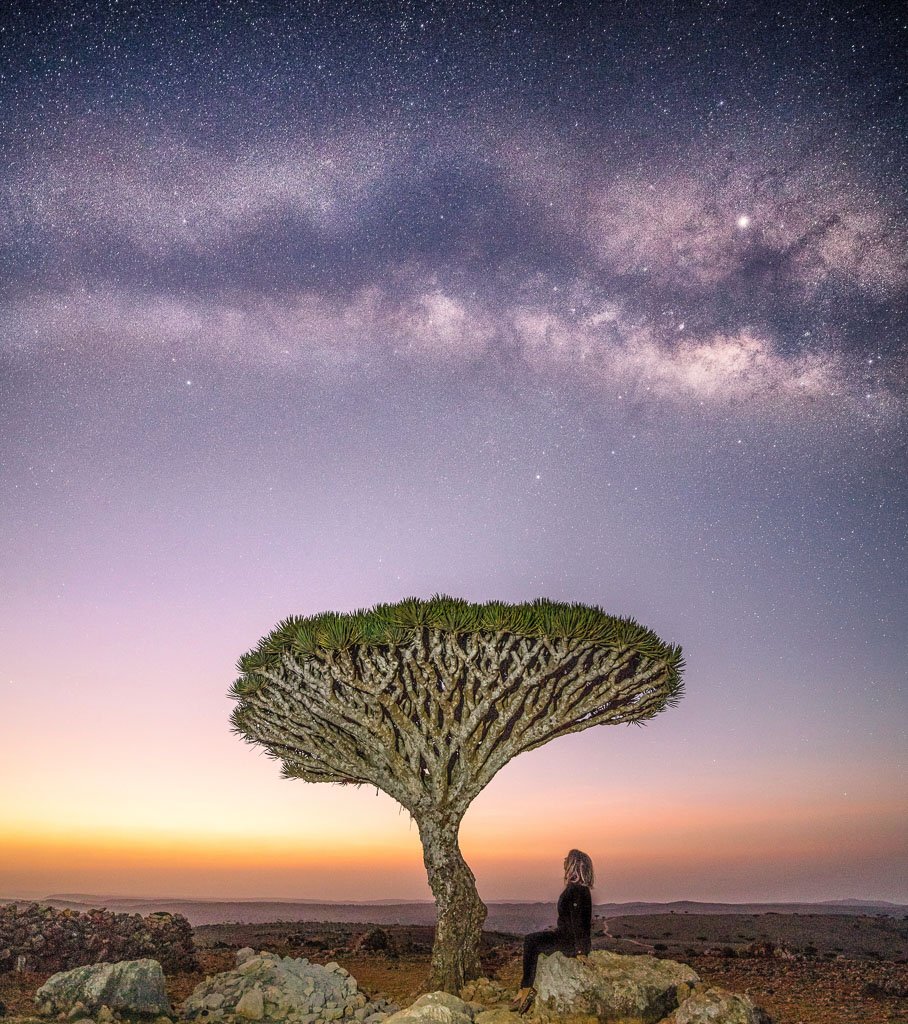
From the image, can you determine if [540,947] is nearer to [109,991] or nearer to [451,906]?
[451,906]

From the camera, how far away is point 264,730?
45.2 feet

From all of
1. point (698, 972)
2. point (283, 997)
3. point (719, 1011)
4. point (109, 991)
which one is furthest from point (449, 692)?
point (698, 972)

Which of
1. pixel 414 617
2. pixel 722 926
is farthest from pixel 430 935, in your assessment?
pixel 414 617

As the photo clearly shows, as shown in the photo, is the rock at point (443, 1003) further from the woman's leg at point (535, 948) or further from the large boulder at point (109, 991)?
the large boulder at point (109, 991)

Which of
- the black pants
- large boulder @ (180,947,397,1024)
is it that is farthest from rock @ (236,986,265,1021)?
the black pants

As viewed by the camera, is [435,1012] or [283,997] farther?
[283,997]

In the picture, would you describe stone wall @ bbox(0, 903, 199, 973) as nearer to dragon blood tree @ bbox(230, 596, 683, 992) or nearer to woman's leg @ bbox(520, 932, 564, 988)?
dragon blood tree @ bbox(230, 596, 683, 992)

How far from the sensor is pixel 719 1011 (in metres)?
8.13

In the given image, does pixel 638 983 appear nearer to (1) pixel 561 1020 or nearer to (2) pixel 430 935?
(1) pixel 561 1020

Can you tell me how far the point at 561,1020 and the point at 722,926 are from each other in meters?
21.2

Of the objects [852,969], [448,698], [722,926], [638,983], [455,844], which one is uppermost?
[448,698]

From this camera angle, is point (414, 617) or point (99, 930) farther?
point (99, 930)

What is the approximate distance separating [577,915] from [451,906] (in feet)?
9.01

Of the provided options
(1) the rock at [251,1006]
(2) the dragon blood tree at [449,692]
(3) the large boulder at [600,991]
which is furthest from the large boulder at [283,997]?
(3) the large boulder at [600,991]
